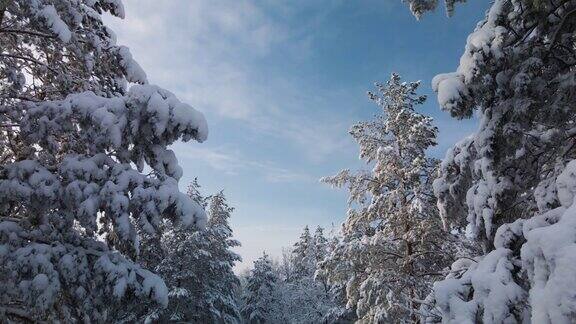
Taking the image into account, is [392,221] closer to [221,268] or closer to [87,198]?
[87,198]

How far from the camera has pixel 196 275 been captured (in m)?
24.0

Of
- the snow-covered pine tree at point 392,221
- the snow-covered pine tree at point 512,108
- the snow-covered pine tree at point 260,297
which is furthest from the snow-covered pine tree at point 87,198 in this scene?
the snow-covered pine tree at point 260,297

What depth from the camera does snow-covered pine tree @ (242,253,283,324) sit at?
122ft

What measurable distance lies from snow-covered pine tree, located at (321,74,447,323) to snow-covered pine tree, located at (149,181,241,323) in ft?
33.7

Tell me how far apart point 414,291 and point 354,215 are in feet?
10.3

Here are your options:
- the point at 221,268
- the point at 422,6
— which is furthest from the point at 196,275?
the point at 422,6

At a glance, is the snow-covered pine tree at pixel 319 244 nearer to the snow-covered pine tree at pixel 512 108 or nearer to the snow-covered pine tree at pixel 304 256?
the snow-covered pine tree at pixel 304 256

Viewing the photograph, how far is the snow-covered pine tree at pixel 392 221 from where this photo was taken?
13.4m

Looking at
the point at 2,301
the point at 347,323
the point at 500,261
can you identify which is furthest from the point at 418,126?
the point at 347,323

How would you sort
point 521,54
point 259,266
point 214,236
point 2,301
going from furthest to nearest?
1. point 259,266
2. point 214,236
3. point 2,301
4. point 521,54

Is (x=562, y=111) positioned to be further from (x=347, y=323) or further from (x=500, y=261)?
(x=347, y=323)

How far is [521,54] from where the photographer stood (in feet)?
19.1

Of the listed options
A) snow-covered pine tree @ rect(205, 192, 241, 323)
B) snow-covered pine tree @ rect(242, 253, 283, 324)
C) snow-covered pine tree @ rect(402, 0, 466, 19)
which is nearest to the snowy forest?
snow-covered pine tree @ rect(402, 0, 466, 19)

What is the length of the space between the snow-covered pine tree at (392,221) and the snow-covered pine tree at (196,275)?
10.3 metres
